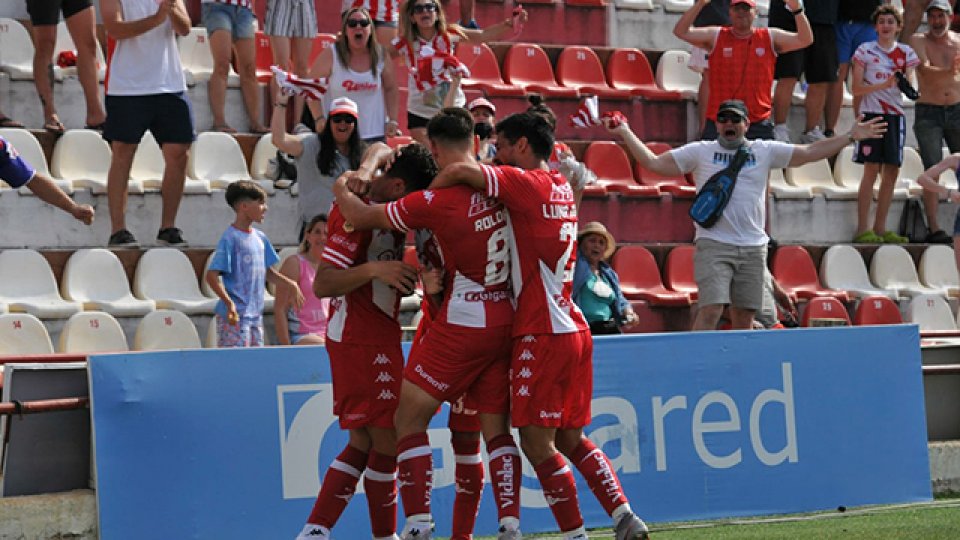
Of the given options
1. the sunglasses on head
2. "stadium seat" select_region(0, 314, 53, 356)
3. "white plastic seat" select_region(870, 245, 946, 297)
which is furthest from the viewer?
"white plastic seat" select_region(870, 245, 946, 297)

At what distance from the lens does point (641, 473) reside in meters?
9.65

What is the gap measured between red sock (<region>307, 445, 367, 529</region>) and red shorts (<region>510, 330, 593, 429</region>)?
2.91 ft

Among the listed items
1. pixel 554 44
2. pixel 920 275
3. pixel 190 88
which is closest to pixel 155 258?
pixel 190 88

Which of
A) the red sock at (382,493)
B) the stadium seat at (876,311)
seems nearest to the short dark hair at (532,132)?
the red sock at (382,493)

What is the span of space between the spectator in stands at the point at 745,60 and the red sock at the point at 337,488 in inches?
291

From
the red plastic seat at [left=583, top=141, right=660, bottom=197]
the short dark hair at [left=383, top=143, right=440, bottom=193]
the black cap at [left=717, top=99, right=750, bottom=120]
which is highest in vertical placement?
the short dark hair at [left=383, top=143, right=440, bottom=193]

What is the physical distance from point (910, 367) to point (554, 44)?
7531 millimetres

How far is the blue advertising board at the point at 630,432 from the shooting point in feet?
28.1

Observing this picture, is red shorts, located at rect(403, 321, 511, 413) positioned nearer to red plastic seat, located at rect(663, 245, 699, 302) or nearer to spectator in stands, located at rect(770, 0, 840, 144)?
red plastic seat, located at rect(663, 245, 699, 302)

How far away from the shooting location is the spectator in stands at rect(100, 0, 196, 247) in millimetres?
12250

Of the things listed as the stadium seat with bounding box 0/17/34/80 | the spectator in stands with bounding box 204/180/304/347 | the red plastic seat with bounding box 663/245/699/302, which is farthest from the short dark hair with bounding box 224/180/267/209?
the red plastic seat with bounding box 663/245/699/302

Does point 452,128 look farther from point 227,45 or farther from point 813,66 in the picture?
point 813,66

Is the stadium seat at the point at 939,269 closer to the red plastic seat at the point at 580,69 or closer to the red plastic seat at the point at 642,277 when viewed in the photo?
the red plastic seat at the point at 642,277

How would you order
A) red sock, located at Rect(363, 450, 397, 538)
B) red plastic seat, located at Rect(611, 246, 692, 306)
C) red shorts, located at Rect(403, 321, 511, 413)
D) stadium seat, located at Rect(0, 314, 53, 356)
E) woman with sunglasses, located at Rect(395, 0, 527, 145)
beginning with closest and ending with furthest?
red shorts, located at Rect(403, 321, 511, 413) < red sock, located at Rect(363, 450, 397, 538) < stadium seat, located at Rect(0, 314, 53, 356) < woman with sunglasses, located at Rect(395, 0, 527, 145) < red plastic seat, located at Rect(611, 246, 692, 306)
